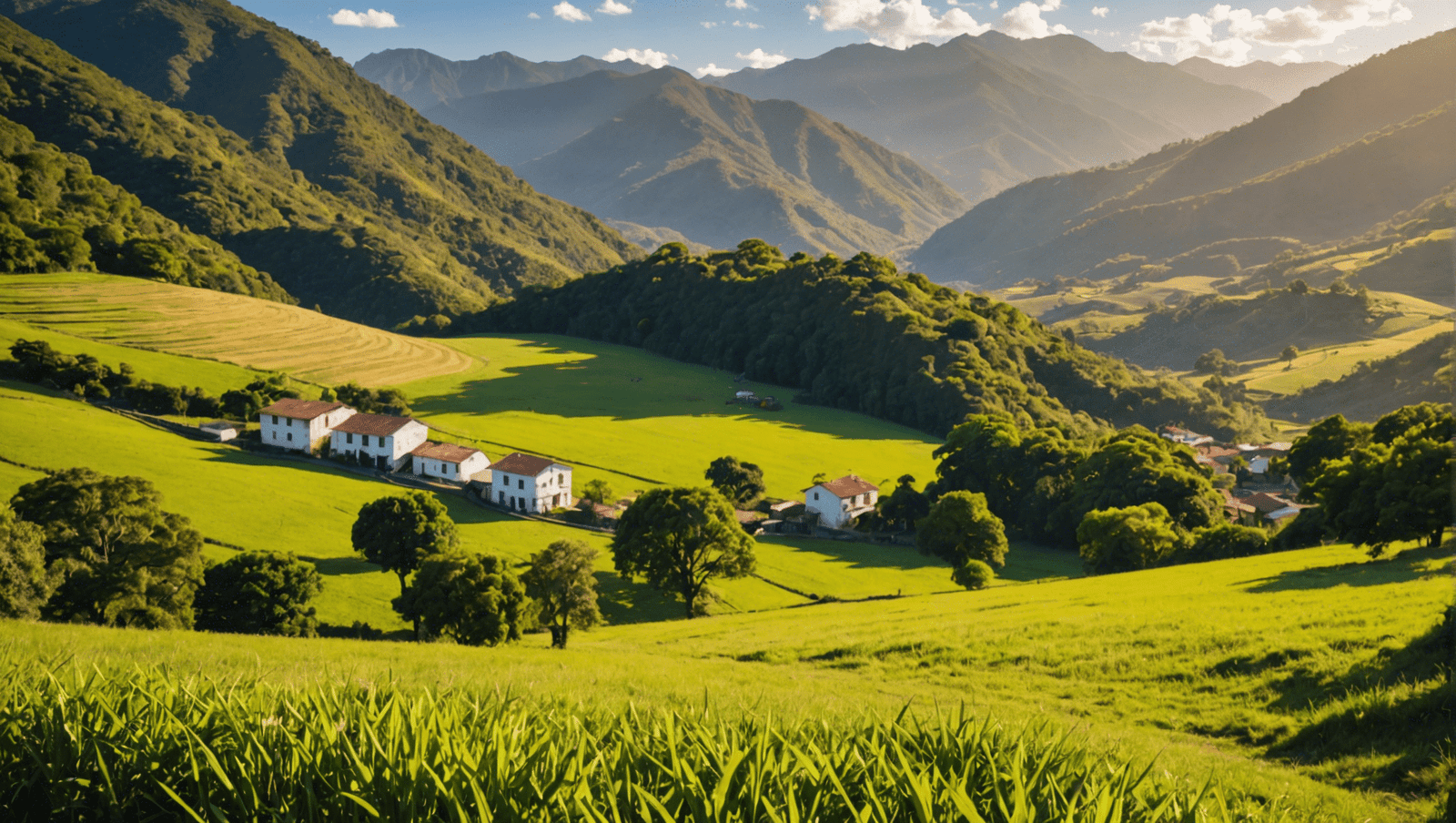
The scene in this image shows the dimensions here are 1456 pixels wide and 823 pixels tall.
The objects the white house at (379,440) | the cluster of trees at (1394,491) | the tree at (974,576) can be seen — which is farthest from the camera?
the white house at (379,440)

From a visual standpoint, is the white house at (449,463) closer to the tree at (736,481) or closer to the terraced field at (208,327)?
the tree at (736,481)

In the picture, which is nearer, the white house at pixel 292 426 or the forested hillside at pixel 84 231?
the white house at pixel 292 426

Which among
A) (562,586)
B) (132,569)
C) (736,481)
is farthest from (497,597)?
(736,481)

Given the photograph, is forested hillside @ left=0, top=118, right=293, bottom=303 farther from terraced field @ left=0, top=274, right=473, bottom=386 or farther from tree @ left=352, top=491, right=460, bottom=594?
tree @ left=352, top=491, right=460, bottom=594

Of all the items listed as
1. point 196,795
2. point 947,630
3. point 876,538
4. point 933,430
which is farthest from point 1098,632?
point 933,430

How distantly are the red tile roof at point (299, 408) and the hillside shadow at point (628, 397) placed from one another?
16902 millimetres

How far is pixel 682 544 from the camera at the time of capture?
53.1 metres

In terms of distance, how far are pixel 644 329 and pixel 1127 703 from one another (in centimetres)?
15810

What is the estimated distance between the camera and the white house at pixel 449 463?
79562 mm

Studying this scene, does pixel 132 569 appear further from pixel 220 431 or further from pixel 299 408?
pixel 220 431

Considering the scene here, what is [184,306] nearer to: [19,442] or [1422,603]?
[19,442]

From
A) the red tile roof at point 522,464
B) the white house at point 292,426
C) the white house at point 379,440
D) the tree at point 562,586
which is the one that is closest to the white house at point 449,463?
the white house at point 379,440

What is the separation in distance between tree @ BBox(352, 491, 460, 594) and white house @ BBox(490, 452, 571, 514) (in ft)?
63.5

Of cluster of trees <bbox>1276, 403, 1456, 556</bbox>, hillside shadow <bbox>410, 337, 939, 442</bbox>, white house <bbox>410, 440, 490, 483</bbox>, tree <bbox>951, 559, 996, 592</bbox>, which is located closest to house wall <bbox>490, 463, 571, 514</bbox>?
white house <bbox>410, 440, 490, 483</bbox>
